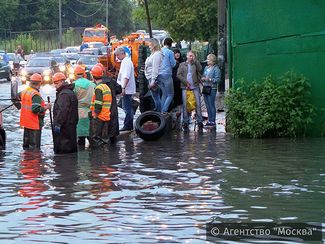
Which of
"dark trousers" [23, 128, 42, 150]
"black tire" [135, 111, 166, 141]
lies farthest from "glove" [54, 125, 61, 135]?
"black tire" [135, 111, 166, 141]

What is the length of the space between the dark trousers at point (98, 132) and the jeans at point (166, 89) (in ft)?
9.29

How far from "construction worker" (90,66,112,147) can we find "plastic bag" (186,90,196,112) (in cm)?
354

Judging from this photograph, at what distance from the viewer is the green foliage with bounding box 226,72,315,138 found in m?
18.2

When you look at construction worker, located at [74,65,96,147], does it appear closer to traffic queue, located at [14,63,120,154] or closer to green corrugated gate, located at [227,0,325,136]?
traffic queue, located at [14,63,120,154]

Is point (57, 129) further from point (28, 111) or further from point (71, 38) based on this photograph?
point (71, 38)

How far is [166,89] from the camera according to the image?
67.4 ft

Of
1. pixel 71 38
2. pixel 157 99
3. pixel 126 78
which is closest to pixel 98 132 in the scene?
pixel 126 78

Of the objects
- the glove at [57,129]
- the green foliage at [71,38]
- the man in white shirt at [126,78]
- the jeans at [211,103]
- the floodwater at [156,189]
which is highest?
the green foliage at [71,38]

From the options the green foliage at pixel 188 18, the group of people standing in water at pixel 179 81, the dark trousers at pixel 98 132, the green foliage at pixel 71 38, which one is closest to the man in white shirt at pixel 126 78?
the group of people standing in water at pixel 179 81

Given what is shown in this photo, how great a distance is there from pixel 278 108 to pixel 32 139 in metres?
4.66

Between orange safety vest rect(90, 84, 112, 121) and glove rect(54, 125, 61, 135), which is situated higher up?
orange safety vest rect(90, 84, 112, 121)

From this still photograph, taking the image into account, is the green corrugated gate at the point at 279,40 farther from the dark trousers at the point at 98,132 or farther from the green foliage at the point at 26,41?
the green foliage at the point at 26,41

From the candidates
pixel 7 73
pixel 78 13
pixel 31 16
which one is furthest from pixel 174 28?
pixel 78 13

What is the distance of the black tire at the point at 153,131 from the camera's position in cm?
1920
